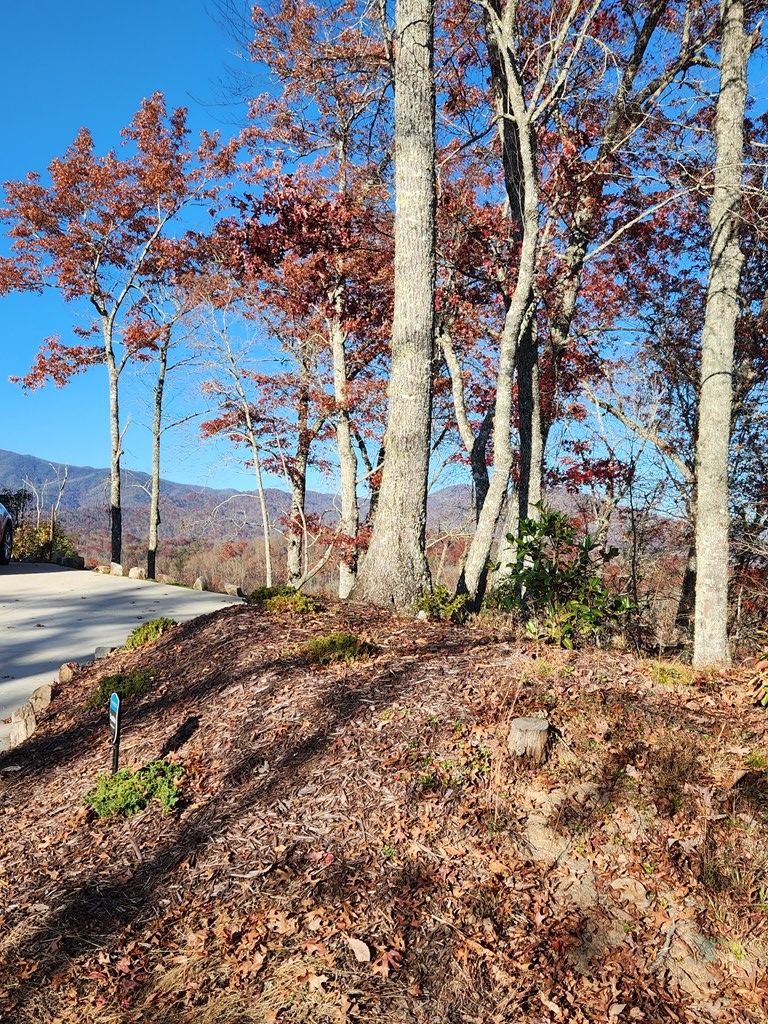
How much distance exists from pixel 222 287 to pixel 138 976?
41.0 feet

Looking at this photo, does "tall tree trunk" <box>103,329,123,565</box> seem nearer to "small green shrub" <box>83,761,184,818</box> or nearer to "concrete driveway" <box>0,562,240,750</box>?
"concrete driveway" <box>0,562,240,750</box>

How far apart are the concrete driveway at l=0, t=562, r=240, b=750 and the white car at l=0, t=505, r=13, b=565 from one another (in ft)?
3.37

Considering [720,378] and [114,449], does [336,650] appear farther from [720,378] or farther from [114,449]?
[114,449]

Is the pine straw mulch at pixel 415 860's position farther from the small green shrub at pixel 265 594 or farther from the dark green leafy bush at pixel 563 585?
the small green shrub at pixel 265 594

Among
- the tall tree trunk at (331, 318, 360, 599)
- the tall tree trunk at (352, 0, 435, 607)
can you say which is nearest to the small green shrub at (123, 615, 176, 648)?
the tall tree trunk at (352, 0, 435, 607)

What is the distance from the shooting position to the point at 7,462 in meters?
171

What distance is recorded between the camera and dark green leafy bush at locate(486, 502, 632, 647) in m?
4.52

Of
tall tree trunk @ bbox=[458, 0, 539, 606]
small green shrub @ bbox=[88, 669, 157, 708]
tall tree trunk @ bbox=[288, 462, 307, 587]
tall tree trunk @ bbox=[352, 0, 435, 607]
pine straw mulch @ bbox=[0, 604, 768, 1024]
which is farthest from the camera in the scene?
tall tree trunk @ bbox=[288, 462, 307, 587]

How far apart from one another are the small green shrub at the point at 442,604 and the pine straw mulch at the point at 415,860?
3.58 feet

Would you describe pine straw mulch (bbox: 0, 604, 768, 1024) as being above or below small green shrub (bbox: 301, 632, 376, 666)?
below

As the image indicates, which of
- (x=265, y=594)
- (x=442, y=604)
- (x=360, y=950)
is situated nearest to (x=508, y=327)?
(x=442, y=604)

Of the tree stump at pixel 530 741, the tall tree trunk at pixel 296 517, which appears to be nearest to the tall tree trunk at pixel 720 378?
the tree stump at pixel 530 741

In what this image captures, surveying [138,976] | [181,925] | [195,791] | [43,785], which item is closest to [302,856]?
[181,925]

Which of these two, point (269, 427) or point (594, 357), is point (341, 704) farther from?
point (269, 427)
